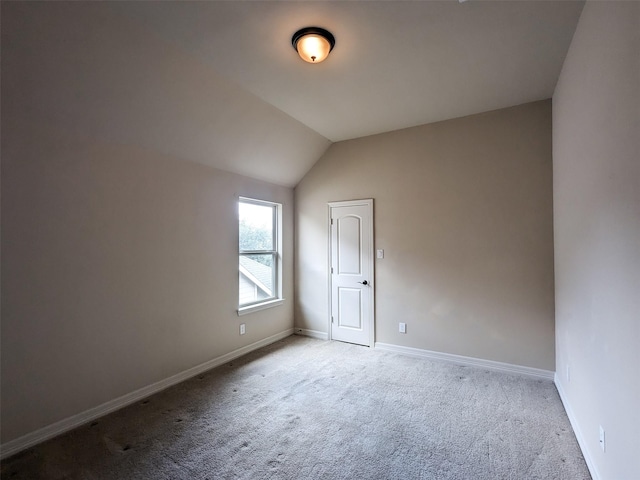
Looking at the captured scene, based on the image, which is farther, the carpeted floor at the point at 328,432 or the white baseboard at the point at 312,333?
the white baseboard at the point at 312,333

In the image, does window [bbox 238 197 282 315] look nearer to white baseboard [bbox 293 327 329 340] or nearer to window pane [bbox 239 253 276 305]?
window pane [bbox 239 253 276 305]

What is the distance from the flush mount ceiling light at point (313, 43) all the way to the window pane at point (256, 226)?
7.61 ft

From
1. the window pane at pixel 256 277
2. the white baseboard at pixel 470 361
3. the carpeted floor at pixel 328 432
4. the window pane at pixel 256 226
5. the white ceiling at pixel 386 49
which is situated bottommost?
the carpeted floor at pixel 328 432

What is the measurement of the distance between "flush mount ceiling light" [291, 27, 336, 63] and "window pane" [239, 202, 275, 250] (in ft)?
7.61

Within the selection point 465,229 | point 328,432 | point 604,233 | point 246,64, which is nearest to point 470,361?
point 465,229

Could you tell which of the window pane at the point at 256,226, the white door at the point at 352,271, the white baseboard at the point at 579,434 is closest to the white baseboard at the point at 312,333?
the white door at the point at 352,271

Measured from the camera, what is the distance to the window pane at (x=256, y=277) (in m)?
4.25

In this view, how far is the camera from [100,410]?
2.64 metres

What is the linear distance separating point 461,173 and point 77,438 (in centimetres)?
445

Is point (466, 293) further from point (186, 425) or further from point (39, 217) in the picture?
point (39, 217)

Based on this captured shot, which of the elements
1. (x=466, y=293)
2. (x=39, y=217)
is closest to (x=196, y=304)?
(x=39, y=217)

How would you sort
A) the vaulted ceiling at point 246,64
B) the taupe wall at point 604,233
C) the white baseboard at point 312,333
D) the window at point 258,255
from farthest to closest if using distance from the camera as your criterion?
the white baseboard at point 312,333, the window at point 258,255, the vaulted ceiling at point 246,64, the taupe wall at point 604,233

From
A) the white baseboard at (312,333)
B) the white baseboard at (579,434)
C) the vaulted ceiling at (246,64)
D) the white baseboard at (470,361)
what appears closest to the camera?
the white baseboard at (579,434)

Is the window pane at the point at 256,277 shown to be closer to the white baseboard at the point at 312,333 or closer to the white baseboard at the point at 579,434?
the white baseboard at the point at 312,333
